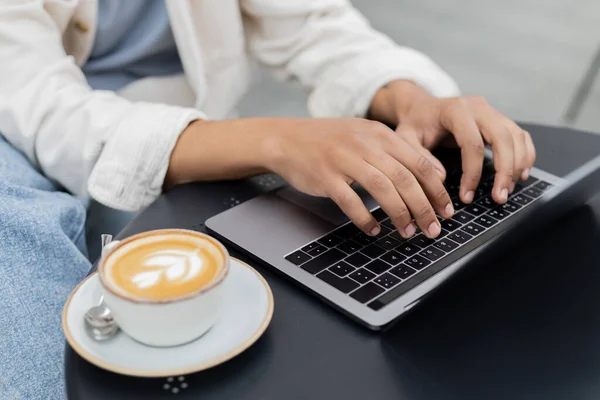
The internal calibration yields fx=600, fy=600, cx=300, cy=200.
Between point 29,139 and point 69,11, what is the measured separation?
0.21 metres

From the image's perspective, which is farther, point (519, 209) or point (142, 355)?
point (519, 209)

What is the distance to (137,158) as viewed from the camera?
655 mm

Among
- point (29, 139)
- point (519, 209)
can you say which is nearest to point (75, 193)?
point (29, 139)

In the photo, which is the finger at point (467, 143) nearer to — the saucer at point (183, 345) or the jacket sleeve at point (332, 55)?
the jacket sleeve at point (332, 55)

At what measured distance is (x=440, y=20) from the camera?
2.58 m

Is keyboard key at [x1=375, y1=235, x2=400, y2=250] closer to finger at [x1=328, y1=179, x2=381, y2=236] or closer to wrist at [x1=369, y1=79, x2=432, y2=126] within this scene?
finger at [x1=328, y1=179, x2=381, y2=236]

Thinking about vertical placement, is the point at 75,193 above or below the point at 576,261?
below

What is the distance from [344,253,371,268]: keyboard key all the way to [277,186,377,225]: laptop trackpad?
0.06 m

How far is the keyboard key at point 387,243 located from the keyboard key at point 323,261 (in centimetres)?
4

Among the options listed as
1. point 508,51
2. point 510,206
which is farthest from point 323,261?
point 508,51

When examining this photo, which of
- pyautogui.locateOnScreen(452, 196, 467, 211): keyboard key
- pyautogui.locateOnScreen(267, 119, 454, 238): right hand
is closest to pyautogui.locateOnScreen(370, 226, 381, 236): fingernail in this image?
pyautogui.locateOnScreen(267, 119, 454, 238): right hand

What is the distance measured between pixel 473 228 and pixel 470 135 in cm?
13

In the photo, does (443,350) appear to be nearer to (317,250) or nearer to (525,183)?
(317,250)

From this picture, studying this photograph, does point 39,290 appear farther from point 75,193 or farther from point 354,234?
point 354,234
